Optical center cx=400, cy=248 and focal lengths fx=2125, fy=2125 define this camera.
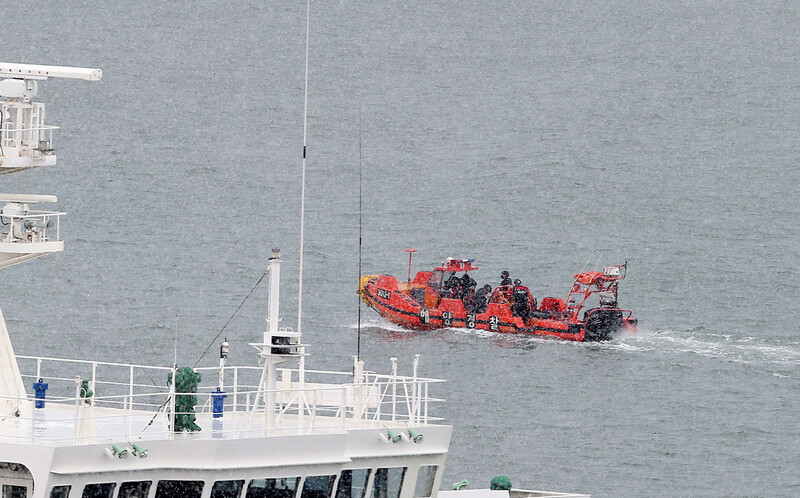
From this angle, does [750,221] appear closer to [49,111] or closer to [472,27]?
[49,111]

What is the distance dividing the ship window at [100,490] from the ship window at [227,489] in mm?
1176

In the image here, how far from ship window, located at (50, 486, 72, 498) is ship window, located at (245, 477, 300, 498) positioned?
7.07 ft

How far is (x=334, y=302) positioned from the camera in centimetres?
9625

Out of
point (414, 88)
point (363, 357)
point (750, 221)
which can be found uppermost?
point (414, 88)

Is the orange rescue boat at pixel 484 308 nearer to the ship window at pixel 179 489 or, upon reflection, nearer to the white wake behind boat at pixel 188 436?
the white wake behind boat at pixel 188 436

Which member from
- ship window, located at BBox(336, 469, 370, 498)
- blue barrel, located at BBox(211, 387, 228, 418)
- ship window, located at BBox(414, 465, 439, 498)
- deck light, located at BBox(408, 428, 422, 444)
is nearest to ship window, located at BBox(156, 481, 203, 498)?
blue barrel, located at BBox(211, 387, 228, 418)

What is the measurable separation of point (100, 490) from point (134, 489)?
0.42 meters

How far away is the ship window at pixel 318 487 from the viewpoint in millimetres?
24312

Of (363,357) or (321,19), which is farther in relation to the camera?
(321,19)

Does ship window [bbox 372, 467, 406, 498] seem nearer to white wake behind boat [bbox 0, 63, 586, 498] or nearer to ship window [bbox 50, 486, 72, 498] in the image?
white wake behind boat [bbox 0, 63, 586, 498]

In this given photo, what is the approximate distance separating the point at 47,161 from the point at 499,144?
110568 mm

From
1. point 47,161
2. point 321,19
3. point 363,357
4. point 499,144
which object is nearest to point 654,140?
point 499,144

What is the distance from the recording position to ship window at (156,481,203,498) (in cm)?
2339

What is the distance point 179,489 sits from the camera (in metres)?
23.5
